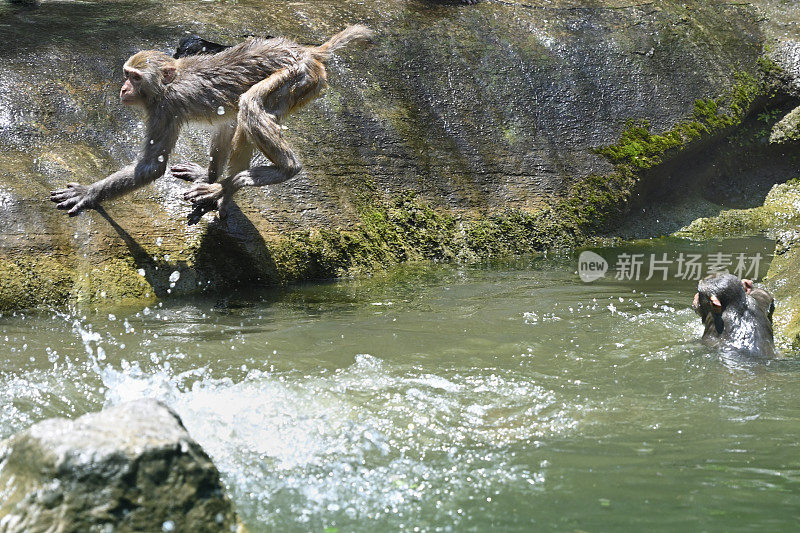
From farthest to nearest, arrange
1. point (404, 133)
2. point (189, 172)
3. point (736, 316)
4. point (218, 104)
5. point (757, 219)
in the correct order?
point (757, 219) → point (404, 133) → point (189, 172) → point (218, 104) → point (736, 316)

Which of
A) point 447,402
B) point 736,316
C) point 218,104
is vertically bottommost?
point 447,402

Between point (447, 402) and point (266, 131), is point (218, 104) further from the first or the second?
point (447, 402)

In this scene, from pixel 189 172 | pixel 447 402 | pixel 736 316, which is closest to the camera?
pixel 447 402

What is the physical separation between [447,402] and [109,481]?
2.24 metres

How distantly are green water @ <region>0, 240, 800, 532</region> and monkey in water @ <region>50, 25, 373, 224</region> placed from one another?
1.03m

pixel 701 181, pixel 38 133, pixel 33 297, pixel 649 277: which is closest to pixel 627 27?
pixel 701 181

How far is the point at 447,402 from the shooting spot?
15.8 ft

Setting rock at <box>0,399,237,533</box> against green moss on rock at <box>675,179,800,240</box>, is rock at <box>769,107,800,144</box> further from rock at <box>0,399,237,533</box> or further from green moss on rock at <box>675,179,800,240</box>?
rock at <box>0,399,237,533</box>

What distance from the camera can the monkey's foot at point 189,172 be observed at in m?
7.70

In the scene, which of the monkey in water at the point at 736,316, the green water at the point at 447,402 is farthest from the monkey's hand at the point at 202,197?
the monkey in water at the point at 736,316

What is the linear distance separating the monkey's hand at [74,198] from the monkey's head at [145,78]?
0.83m

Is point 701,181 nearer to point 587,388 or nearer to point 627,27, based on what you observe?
point 627,27

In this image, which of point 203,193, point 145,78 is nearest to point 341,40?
point 145,78

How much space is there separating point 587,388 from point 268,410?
6.27 feet
